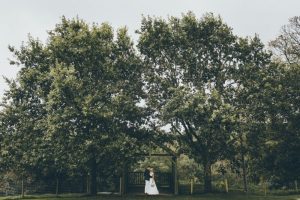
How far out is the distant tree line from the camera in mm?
35156

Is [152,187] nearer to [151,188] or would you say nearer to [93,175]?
[151,188]

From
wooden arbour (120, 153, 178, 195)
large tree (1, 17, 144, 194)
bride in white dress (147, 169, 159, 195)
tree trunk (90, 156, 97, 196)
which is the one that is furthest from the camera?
wooden arbour (120, 153, 178, 195)

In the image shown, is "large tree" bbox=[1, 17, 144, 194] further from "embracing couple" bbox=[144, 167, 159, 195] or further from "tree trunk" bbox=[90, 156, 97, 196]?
"embracing couple" bbox=[144, 167, 159, 195]

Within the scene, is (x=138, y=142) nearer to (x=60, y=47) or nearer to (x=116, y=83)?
(x=116, y=83)

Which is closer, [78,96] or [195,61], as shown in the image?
[78,96]

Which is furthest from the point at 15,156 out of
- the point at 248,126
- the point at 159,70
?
the point at 248,126

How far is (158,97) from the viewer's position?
38.9m

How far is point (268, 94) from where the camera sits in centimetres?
3775

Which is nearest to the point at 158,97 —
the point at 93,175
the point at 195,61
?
the point at 195,61

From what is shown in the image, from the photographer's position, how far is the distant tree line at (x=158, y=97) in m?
35.2

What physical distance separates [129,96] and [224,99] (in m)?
9.73

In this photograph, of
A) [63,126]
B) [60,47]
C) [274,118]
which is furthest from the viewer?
[274,118]

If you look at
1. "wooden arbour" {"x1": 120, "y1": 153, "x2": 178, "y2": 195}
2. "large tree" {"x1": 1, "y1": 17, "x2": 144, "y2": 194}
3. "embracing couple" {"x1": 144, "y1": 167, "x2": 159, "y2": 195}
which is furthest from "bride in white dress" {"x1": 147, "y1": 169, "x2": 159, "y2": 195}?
"large tree" {"x1": 1, "y1": 17, "x2": 144, "y2": 194}

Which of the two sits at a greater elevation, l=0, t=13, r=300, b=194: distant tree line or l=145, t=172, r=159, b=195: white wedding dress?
l=0, t=13, r=300, b=194: distant tree line
